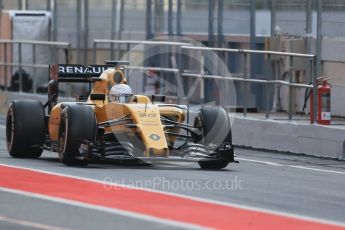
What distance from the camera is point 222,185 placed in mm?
16500

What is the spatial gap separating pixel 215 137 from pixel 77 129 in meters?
2.14

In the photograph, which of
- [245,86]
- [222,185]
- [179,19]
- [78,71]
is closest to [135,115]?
[222,185]

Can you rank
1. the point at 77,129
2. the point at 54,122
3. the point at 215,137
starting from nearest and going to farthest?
1. the point at 77,129
2. the point at 215,137
3. the point at 54,122

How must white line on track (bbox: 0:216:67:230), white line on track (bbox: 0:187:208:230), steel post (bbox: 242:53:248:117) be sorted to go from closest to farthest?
white line on track (bbox: 0:216:67:230), white line on track (bbox: 0:187:208:230), steel post (bbox: 242:53:248:117)

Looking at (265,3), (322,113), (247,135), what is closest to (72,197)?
(322,113)

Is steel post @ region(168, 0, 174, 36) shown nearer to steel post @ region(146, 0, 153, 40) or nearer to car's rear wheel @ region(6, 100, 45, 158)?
steel post @ region(146, 0, 153, 40)

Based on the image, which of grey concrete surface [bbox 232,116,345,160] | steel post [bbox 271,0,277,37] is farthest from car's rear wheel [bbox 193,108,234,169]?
steel post [bbox 271,0,277,37]

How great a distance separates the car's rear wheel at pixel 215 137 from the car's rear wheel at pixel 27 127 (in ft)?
8.97

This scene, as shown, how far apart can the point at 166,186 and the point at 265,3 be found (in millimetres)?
14180

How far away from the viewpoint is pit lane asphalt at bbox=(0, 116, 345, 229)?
1304 cm

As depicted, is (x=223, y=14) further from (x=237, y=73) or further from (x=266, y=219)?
(x=266, y=219)

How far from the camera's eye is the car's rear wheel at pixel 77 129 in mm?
18266

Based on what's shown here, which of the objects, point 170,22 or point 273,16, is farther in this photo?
point 170,22

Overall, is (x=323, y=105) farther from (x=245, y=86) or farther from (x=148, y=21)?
(x=148, y=21)
